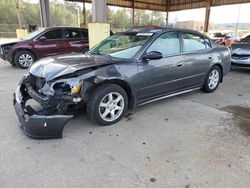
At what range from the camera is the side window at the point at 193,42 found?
436 cm

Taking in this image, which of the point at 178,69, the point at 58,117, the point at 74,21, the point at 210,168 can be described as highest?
the point at 74,21

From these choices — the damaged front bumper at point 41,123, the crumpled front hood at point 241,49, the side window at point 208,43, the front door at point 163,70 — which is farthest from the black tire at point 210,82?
the damaged front bumper at point 41,123

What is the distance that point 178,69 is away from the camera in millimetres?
4152

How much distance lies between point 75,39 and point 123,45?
5.25m

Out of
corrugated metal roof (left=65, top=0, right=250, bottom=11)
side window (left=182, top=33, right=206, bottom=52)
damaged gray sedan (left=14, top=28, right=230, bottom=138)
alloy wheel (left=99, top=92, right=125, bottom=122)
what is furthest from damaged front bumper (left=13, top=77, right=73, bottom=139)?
corrugated metal roof (left=65, top=0, right=250, bottom=11)

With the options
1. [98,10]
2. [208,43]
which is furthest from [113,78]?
[98,10]

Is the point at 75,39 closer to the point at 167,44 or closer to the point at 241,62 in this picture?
the point at 167,44

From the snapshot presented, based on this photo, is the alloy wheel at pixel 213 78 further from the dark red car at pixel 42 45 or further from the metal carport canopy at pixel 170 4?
the metal carport canopy at pixel 170 4

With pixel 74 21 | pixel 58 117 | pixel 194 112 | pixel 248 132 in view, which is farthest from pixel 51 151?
pixel 74 21

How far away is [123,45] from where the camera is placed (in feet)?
13.4

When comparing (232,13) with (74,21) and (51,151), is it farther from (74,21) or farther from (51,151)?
(51,151)

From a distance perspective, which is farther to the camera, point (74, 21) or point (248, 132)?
point (74, 21)

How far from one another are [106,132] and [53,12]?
4123 centimetres

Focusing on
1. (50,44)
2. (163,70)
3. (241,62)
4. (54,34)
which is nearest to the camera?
(163,70)
